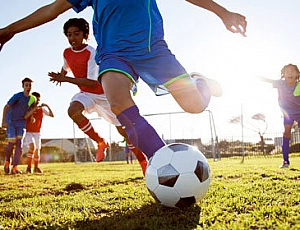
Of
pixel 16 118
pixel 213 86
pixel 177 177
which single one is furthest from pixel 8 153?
pixel 177 177

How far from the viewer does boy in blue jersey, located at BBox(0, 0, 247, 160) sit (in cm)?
291

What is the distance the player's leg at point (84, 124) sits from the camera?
17.0 ft

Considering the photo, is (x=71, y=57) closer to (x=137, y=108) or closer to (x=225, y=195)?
(x=137, y=108)

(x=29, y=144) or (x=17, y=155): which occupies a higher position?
(x=29, y=144)

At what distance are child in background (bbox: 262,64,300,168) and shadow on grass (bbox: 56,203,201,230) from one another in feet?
17.5

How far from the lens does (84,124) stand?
548cm

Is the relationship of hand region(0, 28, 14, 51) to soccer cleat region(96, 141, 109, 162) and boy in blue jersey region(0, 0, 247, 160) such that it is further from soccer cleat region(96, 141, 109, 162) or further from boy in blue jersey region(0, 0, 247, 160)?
soccer cleat region(96, 141, 109, 162)

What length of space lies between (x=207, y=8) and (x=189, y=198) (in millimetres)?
1685

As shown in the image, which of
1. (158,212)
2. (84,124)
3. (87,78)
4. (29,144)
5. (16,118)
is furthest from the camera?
(29,144)

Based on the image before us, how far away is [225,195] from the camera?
3014 millimetres

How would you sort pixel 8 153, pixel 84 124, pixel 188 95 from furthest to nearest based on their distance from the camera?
1. pixel 8 153
2. pixel 84 124
3. pixel 188 95

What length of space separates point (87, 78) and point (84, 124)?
0.75 metres

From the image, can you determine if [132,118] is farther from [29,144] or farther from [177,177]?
[29,144]

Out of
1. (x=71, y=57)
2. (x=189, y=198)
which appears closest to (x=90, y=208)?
(x=189, y=198)
